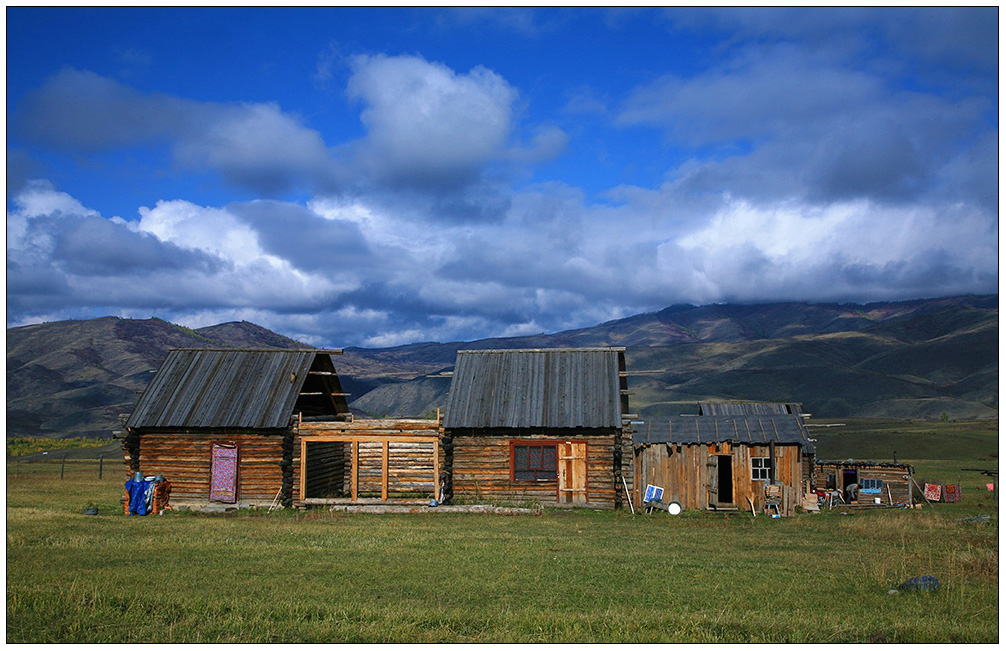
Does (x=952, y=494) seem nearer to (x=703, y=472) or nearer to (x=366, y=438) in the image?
(x=703, y=472)

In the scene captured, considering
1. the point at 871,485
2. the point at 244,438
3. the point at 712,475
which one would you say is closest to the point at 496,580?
the point at 712,475

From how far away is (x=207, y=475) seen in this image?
2780 cm

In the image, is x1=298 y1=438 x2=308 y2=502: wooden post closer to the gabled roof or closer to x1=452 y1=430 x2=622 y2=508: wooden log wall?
the gabled roof

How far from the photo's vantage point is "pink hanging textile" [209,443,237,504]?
1080 inches

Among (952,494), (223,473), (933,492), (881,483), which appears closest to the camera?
(223,473)

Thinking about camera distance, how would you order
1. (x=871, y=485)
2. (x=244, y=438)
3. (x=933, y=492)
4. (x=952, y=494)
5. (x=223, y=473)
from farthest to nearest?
(x=952, y=494) < (x=871, y=485) < (x=933, y=492) < (x=244, y=438) < (x=223, y=473)

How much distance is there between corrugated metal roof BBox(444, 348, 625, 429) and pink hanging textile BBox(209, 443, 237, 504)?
26.7ft

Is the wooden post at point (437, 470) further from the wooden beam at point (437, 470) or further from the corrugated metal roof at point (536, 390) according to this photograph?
the corrugated metal roof at point (536, 390)

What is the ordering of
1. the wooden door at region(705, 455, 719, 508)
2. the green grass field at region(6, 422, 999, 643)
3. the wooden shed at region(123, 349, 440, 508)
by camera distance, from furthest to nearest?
1. the wooden shed at region(123, 349, 440, 508)
2. the wooden door at region(705, 455, 719, 508)
3. the green grass field at region(6, 422, 999, 643)

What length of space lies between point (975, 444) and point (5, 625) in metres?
74.0

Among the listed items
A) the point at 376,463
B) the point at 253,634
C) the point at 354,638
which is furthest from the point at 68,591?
the point at 376,463

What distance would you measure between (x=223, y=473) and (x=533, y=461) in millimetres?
11646

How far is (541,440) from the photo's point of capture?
27969mm

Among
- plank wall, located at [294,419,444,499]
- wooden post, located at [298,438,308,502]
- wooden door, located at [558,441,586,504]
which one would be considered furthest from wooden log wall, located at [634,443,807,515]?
wooden post, located at [298,438,308,502]
